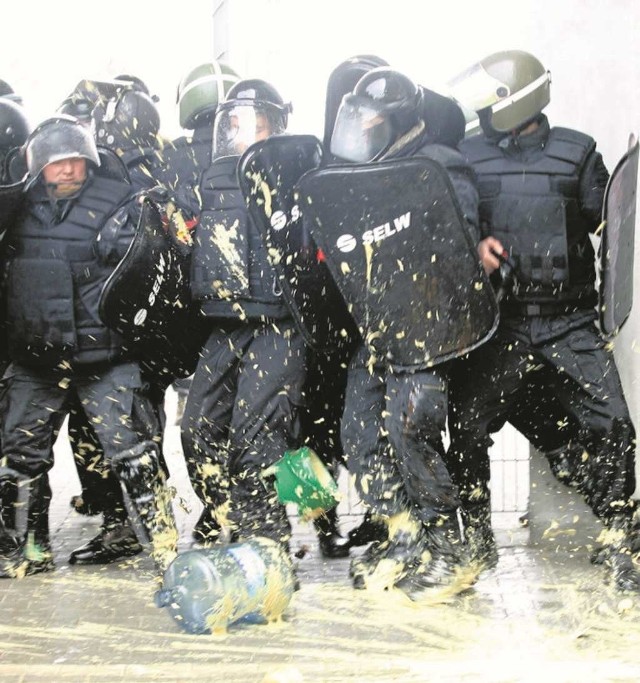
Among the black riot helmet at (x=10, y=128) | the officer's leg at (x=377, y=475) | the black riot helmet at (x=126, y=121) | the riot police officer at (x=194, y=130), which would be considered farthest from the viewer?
the black riot helmet at (x=126, y=121)

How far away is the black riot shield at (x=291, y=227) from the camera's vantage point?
5363 mm

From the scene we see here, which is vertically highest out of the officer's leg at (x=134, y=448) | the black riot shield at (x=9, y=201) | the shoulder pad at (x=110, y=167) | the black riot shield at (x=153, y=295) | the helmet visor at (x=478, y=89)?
the helmet visor at (x=478, y=89)

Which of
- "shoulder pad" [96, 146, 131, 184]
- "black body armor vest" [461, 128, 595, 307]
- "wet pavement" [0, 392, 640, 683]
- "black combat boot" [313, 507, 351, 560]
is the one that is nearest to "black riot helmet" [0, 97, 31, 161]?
"shoulder pad" [96, 146, 131, 184]

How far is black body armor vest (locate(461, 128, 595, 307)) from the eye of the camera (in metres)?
5.30

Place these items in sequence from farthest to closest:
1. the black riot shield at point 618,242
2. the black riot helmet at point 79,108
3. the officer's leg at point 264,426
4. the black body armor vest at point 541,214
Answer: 1. the black riot helmet at point 79,108
2. the officer's leg at point 264,426
3. the black body armor vest at point 541,214
4. the black riot shield at point 618,242

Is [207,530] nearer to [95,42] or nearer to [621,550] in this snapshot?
[621,550]

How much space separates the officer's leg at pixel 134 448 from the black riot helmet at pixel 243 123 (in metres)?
1.07

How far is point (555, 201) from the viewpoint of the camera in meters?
5.28

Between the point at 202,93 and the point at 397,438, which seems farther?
the point at 202,93

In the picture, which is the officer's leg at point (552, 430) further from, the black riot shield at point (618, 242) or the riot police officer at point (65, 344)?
the riot police officer at point (65, 344)

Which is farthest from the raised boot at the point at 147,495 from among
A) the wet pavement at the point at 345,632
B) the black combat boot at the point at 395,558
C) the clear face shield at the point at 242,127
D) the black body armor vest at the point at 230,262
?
the clear face shield at the point at 242,127

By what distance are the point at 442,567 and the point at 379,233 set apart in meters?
1.33

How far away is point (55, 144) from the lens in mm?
5785

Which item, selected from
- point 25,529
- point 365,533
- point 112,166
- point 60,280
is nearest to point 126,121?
point 112,166
